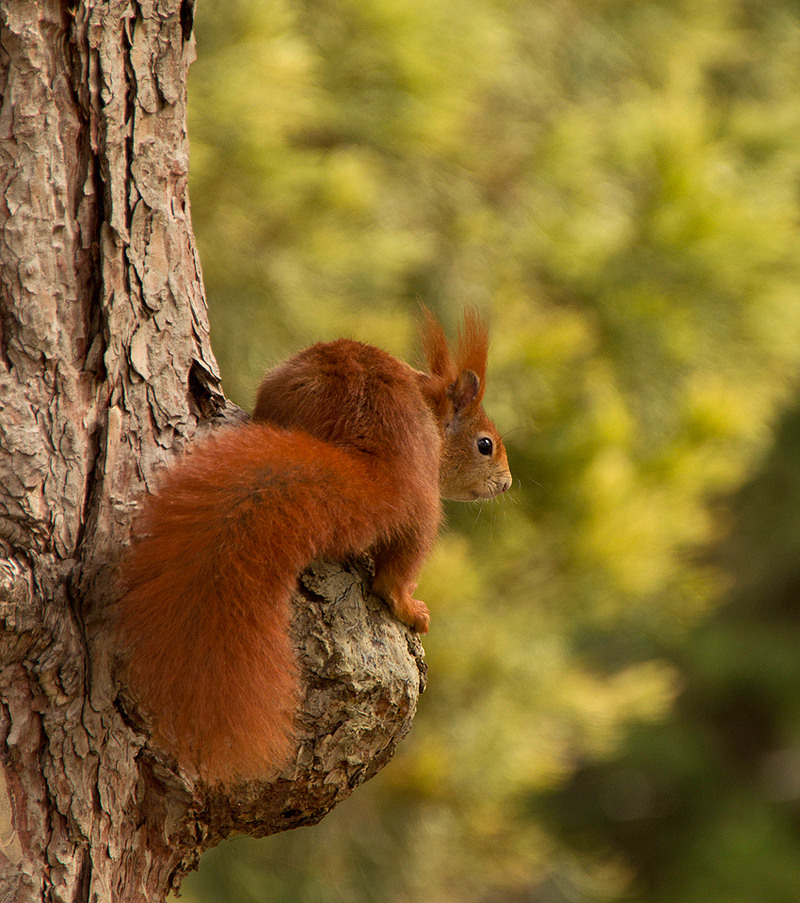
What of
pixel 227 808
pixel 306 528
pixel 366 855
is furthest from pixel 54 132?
pixel 366 855

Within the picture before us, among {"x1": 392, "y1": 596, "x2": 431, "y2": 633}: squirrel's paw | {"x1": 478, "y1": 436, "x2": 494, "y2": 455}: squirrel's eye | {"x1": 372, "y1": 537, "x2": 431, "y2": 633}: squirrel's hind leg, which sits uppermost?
{"x1": 478, "y1": 436, "x2": 494, "y2": 455}: squirrel's eye

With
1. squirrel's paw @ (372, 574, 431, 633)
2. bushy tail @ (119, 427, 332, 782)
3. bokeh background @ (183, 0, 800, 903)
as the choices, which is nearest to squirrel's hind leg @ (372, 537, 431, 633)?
squirrel's paw @ (372, 574, 431, 633)

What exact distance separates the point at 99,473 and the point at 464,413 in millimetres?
563

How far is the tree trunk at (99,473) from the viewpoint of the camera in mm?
857

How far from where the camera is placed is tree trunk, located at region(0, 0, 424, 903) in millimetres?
857

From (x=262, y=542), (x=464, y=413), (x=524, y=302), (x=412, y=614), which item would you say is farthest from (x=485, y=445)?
(x=524, y=302)

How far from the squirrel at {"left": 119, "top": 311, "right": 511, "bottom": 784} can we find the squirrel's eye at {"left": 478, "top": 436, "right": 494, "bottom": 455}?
0.27m

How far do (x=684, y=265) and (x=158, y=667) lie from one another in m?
2.59

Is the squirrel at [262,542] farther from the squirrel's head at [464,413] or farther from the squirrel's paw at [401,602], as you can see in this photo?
the squirrel's head at [464,413]

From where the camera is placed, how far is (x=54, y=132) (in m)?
0.88

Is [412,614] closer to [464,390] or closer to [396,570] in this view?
[396,570]

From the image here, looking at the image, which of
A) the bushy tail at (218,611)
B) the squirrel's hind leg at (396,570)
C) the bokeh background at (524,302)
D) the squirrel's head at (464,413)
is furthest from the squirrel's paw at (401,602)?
the bokeh background at (524,302)

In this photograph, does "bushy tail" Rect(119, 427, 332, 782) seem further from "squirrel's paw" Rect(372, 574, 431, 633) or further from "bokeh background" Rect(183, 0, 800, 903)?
"bokeh background" Rect(183, 0, 800, 903)

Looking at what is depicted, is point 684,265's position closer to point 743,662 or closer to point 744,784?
point 743,662
